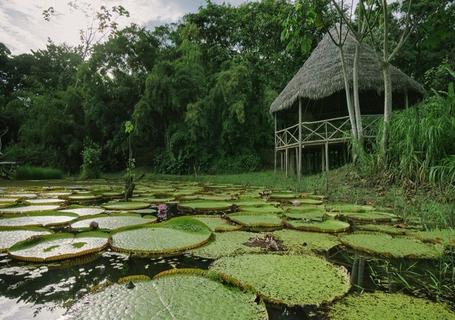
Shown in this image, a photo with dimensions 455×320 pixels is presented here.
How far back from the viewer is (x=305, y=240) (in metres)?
2.29

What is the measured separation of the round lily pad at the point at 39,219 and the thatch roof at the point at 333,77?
7.80 meters

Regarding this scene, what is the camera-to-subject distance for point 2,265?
1.71 meters

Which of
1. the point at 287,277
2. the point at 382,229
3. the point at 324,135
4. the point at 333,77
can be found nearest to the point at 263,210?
the point at 382,229

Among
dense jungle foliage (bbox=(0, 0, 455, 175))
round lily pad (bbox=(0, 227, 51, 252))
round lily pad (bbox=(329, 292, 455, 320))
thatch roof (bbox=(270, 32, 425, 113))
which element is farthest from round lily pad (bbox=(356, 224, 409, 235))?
dense jungle foliage (bbox=(0, 0, 455, 175))

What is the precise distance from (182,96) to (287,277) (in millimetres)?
13134

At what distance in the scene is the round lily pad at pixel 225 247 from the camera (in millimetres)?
1912

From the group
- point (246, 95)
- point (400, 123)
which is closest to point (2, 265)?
point (400, 123)

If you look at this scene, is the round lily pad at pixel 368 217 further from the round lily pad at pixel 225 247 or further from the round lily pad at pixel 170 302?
the round lily pad at pixel 170 302

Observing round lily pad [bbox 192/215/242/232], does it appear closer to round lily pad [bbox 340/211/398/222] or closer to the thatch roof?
round lily pad [bbox 340/211/398/222]

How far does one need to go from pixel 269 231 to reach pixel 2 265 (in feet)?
6.27

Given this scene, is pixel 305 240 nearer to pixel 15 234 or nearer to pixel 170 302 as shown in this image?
pixel 170 302

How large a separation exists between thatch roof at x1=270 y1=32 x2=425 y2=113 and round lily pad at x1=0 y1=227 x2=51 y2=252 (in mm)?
8202

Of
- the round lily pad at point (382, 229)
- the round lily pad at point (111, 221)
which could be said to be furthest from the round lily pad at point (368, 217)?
the round lily pad at point (111, 221)

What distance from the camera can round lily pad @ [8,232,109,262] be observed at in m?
1.75
